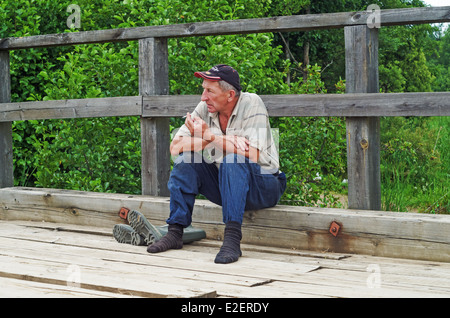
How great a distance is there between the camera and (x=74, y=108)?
4.73 metres

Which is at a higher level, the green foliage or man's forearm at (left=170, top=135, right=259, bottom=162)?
man's forearm at (left=170, top=135, right=259, bottom=162)

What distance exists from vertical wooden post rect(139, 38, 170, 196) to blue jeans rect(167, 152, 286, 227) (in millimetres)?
624

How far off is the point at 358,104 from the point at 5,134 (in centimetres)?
282

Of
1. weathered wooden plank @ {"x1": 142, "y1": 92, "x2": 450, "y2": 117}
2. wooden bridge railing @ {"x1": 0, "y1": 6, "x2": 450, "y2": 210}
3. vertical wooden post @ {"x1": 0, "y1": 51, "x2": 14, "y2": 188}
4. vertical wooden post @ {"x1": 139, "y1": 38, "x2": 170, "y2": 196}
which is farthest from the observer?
vertical wooden post @ {"x1": 0, "y1": 51, "x2": 14, "y2": 188}

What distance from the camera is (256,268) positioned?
332 centimetres

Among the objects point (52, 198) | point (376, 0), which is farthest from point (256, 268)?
point (376, 0)

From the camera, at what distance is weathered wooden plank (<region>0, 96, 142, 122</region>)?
4484 millimetres

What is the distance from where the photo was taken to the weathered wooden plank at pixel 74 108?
14.7 feet

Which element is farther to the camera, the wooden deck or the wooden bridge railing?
the wooden bridge railing

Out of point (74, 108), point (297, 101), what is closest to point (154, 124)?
point (74, 108)

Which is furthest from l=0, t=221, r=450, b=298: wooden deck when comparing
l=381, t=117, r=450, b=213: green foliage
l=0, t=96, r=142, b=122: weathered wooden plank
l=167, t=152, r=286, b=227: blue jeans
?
l=381, t=117, r=450, b=213: green foliage

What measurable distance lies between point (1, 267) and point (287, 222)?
1.53 metres

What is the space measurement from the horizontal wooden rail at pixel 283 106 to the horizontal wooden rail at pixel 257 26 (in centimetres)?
38

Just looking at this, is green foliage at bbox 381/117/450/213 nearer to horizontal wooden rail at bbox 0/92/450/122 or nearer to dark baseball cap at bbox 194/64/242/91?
horizontal wooden rail at bbox 0/92/450/122
